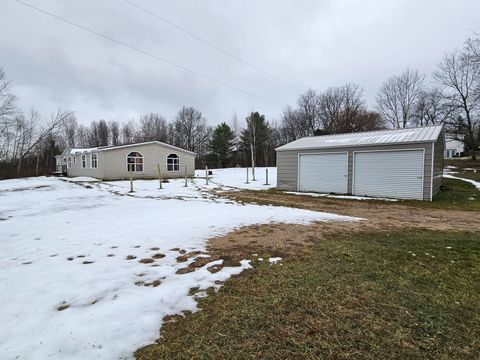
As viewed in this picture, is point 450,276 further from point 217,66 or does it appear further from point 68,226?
point 217,66

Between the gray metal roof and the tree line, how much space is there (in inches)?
775

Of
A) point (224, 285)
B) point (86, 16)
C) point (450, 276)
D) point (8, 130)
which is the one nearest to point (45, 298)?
point (224, 285)

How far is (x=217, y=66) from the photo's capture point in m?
17.6

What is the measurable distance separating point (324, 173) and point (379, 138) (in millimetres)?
3033

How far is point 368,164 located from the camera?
41.3 feet

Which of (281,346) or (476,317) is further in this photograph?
(476,317)

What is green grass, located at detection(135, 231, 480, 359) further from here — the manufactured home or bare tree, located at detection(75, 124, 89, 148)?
bare tree, located at detection(75, 124, 89, 148)

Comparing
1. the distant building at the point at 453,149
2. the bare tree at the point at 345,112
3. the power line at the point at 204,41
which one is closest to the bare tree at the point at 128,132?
the bare tree at the point at 345,112

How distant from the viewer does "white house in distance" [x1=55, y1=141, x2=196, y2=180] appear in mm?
22203

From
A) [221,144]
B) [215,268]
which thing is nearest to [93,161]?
[221,144]

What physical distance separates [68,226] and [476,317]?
6.99 m

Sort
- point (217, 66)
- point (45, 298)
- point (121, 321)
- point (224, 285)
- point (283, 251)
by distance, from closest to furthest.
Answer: point (121, 321)
point (45, 298)
point (224, 285)
point (283, 251)
point (217, 66)

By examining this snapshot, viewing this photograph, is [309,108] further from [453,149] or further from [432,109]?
[453,149]

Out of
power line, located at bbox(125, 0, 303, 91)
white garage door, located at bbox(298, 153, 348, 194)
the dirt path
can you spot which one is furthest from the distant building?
the dirt path
